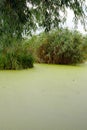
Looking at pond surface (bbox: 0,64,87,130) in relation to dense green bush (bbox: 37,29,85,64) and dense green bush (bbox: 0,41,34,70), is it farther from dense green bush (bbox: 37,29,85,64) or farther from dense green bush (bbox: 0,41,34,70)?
dense green bush (bbox: 37,29,85,64)

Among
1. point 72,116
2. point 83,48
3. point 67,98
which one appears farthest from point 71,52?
point 72,116

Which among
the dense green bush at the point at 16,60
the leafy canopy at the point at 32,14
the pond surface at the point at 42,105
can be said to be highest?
the leafy canopy at the point at 32,14

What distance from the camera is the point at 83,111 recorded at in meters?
3.46

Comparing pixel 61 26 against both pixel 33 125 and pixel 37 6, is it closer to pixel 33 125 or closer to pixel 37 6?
pixel 37 6

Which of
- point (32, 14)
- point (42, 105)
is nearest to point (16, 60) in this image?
point (42, 105)

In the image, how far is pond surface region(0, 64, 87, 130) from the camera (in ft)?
9.66

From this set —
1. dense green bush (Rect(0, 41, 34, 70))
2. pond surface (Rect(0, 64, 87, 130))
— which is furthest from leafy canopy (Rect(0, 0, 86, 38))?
dense green bush (Rect(0, 41, 34, 70))

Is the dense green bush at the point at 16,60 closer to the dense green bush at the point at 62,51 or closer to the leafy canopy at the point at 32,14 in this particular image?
the dense green bush at the point at 62,51

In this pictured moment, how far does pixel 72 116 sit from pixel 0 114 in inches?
34.4

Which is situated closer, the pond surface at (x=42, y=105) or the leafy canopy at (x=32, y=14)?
the leafy canopy at (x=32, y=14)

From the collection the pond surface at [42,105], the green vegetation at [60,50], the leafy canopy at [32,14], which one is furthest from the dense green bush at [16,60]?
the leafy canopy at [32,14]

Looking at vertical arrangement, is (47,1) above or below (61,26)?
above

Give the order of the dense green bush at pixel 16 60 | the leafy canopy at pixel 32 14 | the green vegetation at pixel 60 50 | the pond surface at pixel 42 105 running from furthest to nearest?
the green vegetation at pixel 60 50 < the dense green bush at pixel 16 60 < the pond surface at pixel 42 105 < the leafy canopy at pixel 32 14

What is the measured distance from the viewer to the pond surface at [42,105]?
295cm
